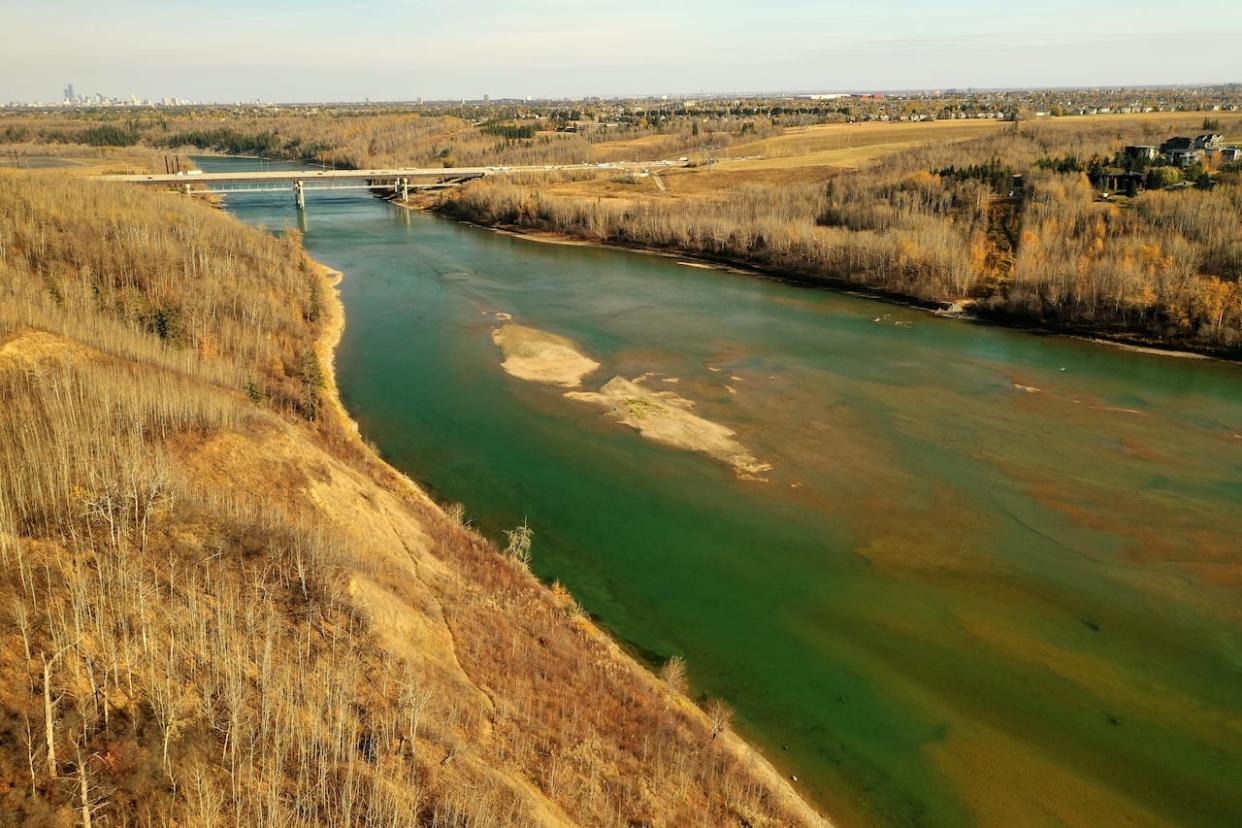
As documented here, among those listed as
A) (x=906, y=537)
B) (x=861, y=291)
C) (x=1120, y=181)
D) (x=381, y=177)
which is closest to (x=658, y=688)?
(x=906, y=537)

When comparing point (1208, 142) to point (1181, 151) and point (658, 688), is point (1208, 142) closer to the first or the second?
point (1181, 151)

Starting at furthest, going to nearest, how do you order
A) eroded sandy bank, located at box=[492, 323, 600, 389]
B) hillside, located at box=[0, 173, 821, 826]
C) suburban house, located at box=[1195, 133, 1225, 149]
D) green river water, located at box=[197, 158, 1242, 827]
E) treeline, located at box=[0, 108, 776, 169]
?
1. treeline, located at box=[0, 108, 776, 169]
2. suburban house, located at box=[1195, 133, 1225, 149]
3. eroded sandy bank, located at box=[492, 323, 600, 389]
4. green river water, located at box=[197, 158, 1242, 827]
5. hillside, located at box=[0, 173, 821, 826]

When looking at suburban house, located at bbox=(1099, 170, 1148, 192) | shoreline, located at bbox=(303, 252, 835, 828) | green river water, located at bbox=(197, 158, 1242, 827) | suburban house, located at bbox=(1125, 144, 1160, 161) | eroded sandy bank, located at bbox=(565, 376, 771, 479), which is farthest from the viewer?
suburban house, located at bbox=(1125, 144, 1160, 161)

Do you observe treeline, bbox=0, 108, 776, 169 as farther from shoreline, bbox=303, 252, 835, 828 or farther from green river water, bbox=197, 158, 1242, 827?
shoreline, bbox=303, 252, 835, 828

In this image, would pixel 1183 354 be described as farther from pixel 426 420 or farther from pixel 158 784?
pixel 158 784

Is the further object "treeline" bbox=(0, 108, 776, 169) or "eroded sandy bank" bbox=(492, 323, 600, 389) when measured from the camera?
"treeline" bbox=(0, 108, 776, 169)

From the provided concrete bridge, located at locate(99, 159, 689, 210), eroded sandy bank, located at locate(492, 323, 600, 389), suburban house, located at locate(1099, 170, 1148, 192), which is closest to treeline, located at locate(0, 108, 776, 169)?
concrete bridge, located at locate(99, 159, 689, 210)

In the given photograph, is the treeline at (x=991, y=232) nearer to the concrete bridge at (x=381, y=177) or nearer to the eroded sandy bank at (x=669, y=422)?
the concrete bridge at (x=381, y=177)
